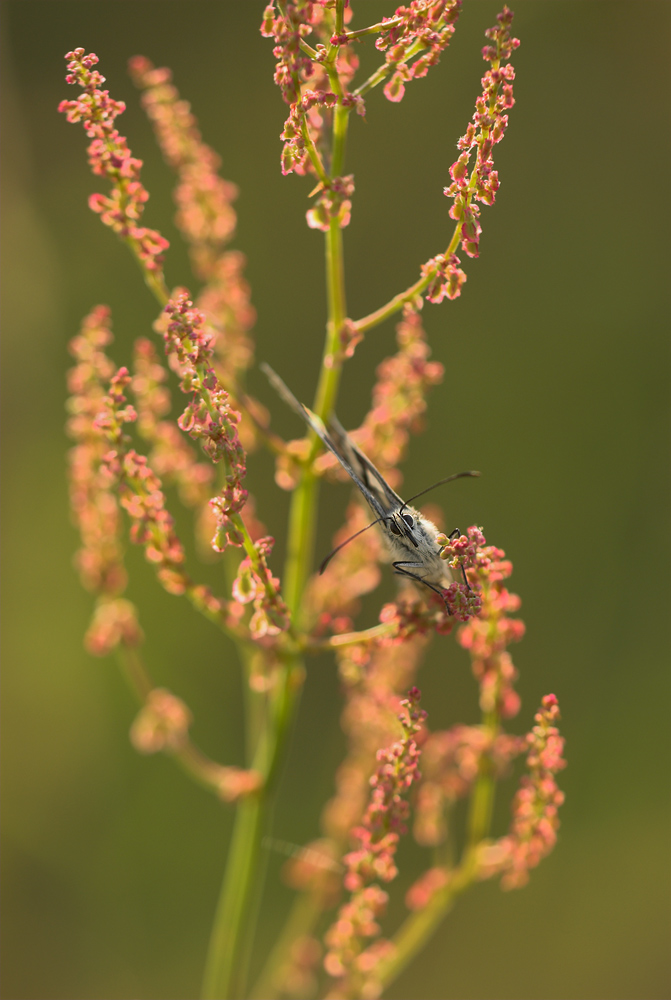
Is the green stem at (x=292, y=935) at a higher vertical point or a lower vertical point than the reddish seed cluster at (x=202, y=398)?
lower

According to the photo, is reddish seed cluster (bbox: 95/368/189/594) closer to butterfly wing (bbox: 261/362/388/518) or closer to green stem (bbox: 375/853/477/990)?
butterfly wing (bbox: 261/362/388/518)

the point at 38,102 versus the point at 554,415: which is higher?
the point at 38,102

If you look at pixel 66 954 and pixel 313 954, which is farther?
pixel 66 954

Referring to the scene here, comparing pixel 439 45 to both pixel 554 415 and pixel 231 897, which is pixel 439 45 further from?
pixel 554 415

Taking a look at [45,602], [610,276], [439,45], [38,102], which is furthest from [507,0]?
[45,602]

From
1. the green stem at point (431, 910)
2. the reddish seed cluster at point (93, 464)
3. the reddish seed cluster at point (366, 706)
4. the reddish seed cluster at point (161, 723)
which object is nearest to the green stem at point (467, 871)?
the green stem at point (431, 910)

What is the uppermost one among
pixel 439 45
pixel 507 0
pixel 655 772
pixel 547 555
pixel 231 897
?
pixel 507 0

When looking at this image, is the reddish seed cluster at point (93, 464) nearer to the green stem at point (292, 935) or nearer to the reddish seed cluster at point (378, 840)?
the reddish seed cluster at point (378, 840)

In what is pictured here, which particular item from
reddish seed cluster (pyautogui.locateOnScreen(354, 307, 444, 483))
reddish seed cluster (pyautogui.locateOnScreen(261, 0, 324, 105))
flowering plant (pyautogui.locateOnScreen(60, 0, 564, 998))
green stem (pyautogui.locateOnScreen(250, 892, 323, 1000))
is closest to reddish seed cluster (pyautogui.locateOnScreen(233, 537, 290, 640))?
flowering plant (pyautogui.locateOnScreen(60, 0, 564, 998))
